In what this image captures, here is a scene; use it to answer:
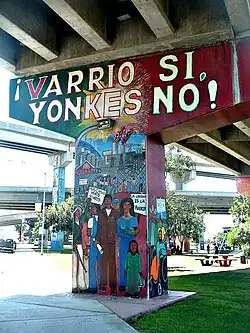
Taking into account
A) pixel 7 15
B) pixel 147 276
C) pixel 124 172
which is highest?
pixel 7 15

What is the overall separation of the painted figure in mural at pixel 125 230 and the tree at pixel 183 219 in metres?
25.3

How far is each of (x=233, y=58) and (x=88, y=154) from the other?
454cm

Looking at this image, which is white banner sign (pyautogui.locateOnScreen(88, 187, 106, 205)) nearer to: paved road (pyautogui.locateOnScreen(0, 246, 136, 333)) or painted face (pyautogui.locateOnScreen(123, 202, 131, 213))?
painted face (pyautogui.locateOnScreen(123, 202, 131, 213))

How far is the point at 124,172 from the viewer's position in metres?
11.8

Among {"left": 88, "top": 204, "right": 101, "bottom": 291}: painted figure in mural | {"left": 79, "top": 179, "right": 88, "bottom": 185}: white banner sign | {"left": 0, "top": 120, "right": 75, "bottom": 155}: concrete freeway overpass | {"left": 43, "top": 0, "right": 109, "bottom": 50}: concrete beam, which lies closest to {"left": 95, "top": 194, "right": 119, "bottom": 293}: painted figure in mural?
{"left": 88, "top": 204, "right": 101, "bottom": 291}: painted figure in mural

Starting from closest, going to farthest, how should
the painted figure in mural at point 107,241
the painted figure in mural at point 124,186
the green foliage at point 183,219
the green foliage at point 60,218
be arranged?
1. the painted figure in mural at point 107,241
2. the painted figure in mural at point 124,186
3. the green foliage at point 183,219
4. the green foliage at point 60,218

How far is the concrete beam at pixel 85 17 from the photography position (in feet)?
31.4

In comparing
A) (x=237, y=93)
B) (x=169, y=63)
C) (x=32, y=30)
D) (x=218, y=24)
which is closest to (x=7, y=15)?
(x=32, y=30)

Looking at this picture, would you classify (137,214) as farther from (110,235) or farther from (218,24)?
(218,24)

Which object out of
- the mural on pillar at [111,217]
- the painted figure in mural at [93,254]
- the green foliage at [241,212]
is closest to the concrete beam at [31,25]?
the mural on pillar at [111,217]

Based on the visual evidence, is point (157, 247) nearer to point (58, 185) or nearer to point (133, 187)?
point (133, 187)

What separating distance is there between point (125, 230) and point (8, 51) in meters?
5.92

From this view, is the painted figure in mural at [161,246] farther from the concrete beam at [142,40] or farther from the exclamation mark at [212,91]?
the concrete beam at [142,40]

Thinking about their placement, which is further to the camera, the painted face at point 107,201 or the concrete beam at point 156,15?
the painted face at point 107,201
